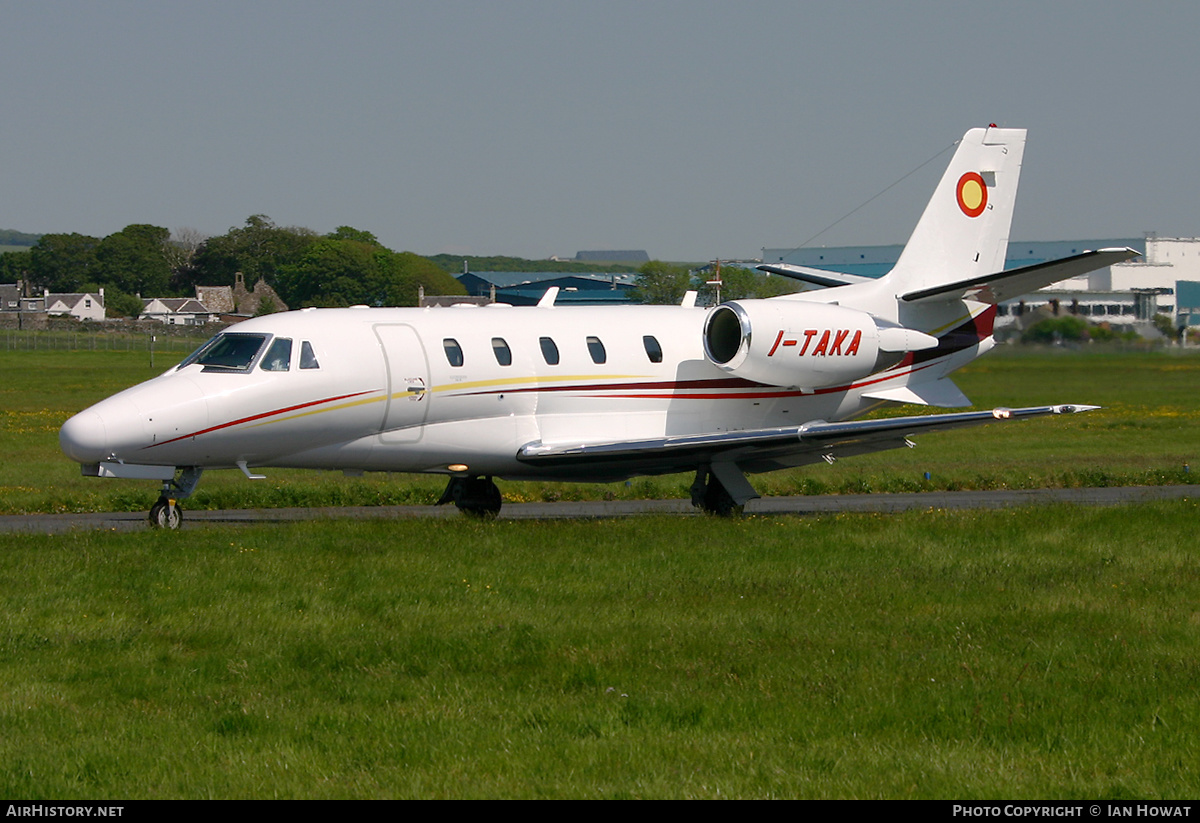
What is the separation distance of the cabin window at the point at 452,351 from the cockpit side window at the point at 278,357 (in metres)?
2.10

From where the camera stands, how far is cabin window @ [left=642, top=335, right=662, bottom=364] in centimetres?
2031

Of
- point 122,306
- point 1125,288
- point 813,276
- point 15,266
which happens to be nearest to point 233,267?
point 122,306

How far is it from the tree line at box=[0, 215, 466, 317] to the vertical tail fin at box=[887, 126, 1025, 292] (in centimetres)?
1857

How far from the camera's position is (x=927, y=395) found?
22.3 meters

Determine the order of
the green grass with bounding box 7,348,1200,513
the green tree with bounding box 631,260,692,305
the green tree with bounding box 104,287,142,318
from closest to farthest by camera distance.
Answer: the green grass with bounding box 7,348,1200,513
the green tree with bounding box 631,260,692,305
the green tree with bounding box 104,287,142,318

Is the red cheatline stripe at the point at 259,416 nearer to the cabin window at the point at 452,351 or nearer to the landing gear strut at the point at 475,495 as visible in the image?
the cabin window at the point at 452,351

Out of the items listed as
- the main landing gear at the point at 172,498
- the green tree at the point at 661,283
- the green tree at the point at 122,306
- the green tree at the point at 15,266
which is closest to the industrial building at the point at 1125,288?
the main landing gear at the point at 172,498

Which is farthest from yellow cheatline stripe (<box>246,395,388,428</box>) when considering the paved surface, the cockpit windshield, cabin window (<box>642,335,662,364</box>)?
cabin window (<box>642,335,662,364</box>)

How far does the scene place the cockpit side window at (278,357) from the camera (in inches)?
693

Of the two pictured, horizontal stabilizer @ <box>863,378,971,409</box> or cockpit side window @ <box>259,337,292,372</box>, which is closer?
cockpit side window @ <box>259,337,292,372</box>

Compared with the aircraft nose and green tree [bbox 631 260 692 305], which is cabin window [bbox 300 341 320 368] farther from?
green tree [bbox 631 260 692 305]

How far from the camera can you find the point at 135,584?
42.3 feet

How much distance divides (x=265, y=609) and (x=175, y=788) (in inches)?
181
